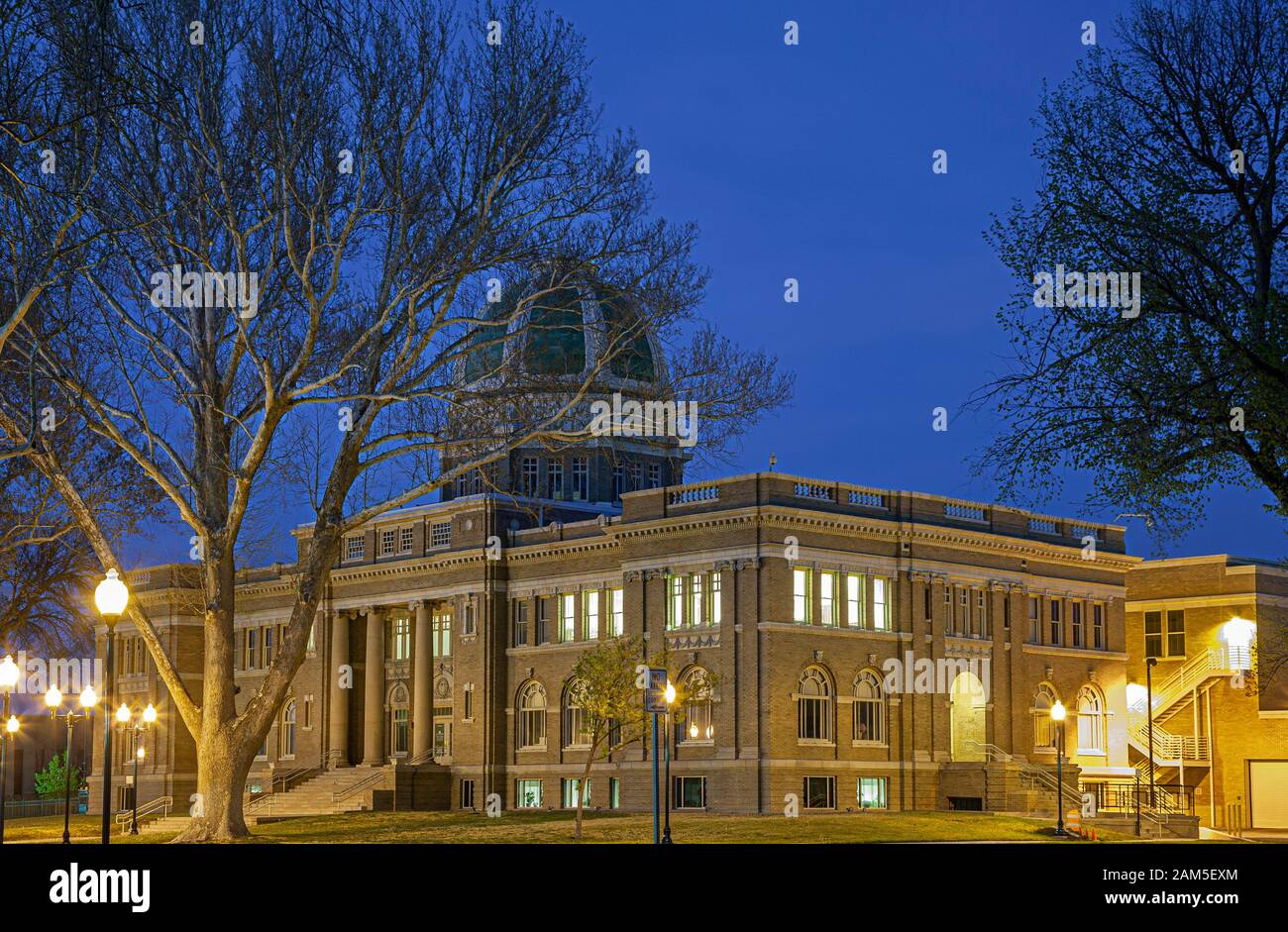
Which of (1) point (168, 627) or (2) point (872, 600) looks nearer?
(2) point (872, 600)

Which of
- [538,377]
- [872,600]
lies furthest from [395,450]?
[872,600]

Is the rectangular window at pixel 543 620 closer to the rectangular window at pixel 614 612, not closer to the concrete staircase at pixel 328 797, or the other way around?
the rectangular window at pixel 614 612

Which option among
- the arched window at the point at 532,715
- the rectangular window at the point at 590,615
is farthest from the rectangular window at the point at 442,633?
the rectangular window at the point at 590,615

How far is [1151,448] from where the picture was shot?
28750 millimetres

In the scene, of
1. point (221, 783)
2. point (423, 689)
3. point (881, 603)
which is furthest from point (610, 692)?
point (423, 689)

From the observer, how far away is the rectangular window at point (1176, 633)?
77250 mm

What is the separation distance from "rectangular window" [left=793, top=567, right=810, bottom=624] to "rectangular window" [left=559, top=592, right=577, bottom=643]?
1206 cm

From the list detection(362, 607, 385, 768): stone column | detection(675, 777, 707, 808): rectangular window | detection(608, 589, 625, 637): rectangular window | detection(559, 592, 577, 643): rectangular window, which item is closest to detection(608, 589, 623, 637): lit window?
detection(608, 589, 625, 637): rectangular window

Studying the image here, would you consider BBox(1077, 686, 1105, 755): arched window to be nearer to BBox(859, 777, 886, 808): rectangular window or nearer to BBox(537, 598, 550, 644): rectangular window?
BBox(859, 777, 886, 808): rectangular window

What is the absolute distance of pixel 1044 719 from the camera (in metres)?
72.1

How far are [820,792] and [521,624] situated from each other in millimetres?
17750

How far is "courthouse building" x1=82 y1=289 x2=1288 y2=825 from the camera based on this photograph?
63.3 metres

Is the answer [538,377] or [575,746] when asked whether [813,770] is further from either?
[538,377]

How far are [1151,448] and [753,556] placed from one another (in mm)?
34760
